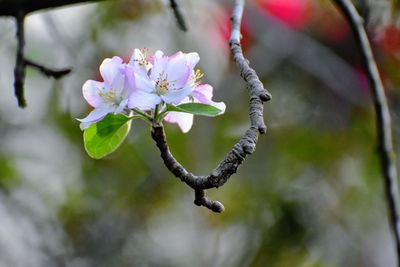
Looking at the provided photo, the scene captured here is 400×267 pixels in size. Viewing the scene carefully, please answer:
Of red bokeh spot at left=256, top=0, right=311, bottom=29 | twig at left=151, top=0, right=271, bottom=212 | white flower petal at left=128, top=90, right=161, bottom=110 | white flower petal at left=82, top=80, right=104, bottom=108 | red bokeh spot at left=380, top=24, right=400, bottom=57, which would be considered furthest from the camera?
red bokeh spot at left=256, top=0, right=311, bottom=29

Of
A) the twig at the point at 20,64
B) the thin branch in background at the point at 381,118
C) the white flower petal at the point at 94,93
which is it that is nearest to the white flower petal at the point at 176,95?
the white flower petal at the point at 94,93

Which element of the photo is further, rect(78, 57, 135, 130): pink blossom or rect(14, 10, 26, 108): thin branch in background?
rect(78, 57, 135, 130): pink blossom

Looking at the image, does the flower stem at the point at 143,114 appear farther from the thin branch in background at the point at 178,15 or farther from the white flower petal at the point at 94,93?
the thin branch in background at the point at 178,15

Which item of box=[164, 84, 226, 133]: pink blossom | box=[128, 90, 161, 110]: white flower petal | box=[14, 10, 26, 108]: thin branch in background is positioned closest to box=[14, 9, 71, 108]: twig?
box=[14, 10, 26, 108]: thin branch in background

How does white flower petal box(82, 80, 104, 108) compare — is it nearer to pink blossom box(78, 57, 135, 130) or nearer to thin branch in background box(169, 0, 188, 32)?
pink blossom box(78, 57, 135, 130)

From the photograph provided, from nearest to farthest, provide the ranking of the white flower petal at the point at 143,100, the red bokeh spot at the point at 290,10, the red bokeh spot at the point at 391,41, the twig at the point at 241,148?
the twig at the point at 241,148, the white flower petal at the point at 143,100, the red bokeh spot at the point at 391,41, the red bokeh spot at the point at 290,10

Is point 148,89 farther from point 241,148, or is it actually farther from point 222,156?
point 222,156

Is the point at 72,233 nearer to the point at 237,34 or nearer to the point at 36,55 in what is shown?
the point at 36,55

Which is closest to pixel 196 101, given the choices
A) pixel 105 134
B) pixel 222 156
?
pixel 105 134

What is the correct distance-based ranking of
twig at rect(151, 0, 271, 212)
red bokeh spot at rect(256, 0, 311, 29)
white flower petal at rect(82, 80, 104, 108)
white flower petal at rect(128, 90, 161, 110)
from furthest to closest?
red bokeh spot at rect(256, 0, 311, 29), white flower petal at rect(82, 80, 104, 108), white flower petal at rect(128, 90, 161, 110), twig at rect(151, 0, 271, 212)
